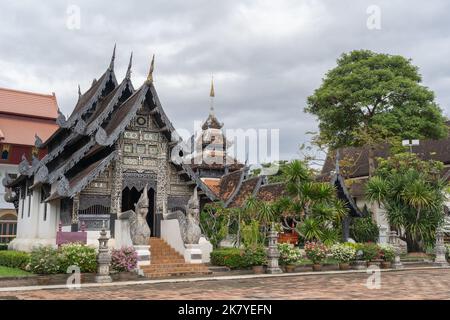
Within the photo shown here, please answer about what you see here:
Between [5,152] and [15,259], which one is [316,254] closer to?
[15,259]

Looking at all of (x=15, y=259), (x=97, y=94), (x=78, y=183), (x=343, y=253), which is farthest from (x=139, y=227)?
(x=343, y=253)

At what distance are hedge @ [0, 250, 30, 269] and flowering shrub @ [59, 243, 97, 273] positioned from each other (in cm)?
154

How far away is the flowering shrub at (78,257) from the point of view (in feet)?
49.4

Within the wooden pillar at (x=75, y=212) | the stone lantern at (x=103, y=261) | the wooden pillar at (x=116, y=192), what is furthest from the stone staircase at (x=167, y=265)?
the wooden pillar at (x=75, y=212)

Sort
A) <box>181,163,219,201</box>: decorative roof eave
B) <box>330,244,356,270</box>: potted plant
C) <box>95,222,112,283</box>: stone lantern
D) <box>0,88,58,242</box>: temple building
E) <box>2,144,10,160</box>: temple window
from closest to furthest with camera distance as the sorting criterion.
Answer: <box>95,222,112,283</box>: stone lantern → <box>330,244,356,270</box>: potted plant → <box>181,163,219,201</box>: decorative roof eave → <box>0,88,58,242</box>: temple building → <box>2,144,10,160</box>: temple window

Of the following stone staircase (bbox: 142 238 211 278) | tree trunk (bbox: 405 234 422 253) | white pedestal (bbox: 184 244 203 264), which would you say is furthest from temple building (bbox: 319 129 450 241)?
white pedestal (bbox: 184 244 203 264)

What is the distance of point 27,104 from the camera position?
3531cm

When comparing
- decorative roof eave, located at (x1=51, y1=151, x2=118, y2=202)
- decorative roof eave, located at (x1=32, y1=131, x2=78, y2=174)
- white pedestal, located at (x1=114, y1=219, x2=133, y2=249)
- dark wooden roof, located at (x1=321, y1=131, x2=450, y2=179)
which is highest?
dark wooden roof, located at (x1=321, y1=131, x2=450, y2=179)

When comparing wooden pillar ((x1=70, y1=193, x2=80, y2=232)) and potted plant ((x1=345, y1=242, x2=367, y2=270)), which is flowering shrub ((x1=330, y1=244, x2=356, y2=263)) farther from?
wooden pillar ((x1=70, y1=193, x2=80, y2=232))

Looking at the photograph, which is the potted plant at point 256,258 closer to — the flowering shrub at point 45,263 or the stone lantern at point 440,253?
the flowering shrub at point 45,263

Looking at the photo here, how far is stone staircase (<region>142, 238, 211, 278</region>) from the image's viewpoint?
1695 cm

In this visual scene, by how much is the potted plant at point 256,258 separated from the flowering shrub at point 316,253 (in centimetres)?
211

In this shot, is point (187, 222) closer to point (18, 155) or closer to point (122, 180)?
point (122, 180)

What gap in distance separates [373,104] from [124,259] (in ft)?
82.3
